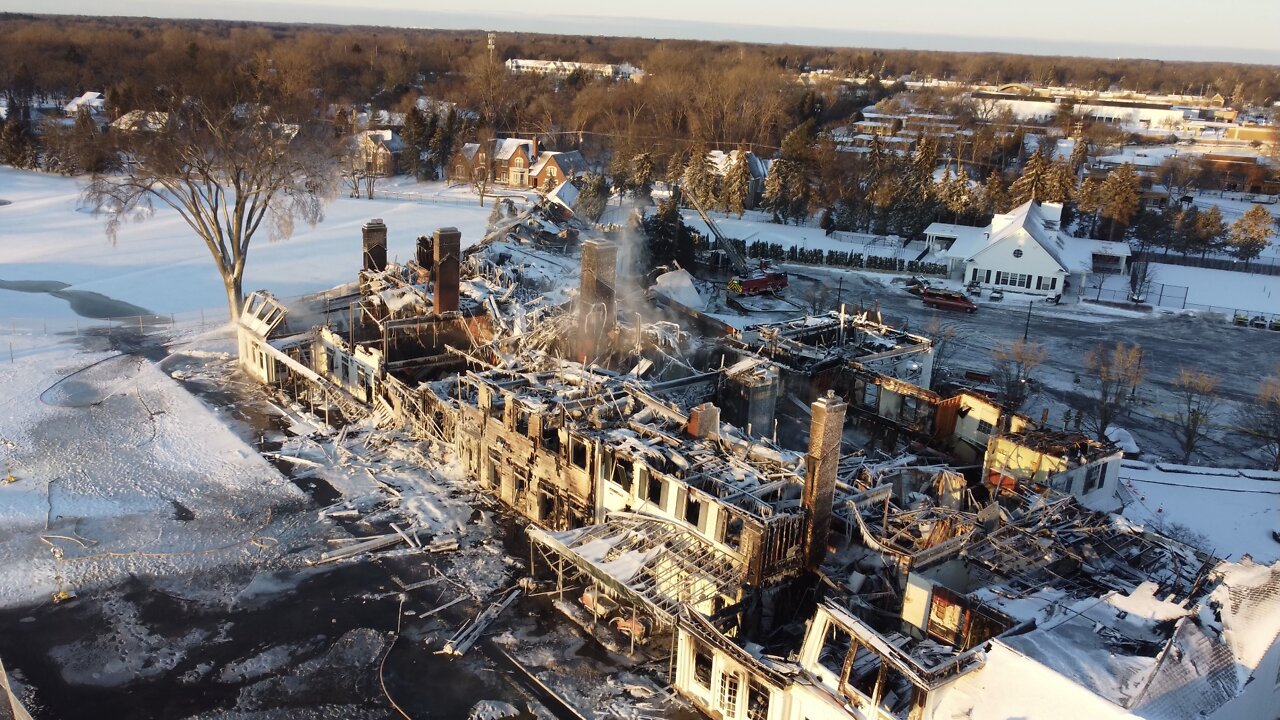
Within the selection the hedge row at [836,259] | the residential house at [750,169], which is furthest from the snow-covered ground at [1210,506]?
the residential house at [750,169]

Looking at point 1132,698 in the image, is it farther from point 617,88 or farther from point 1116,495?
point 617,88

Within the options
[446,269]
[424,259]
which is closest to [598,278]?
[446,269]

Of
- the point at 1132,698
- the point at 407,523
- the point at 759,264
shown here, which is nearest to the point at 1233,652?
the point at 1132,698

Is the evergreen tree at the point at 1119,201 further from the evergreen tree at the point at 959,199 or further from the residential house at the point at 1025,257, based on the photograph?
the evergreen tree at the point at 959,199

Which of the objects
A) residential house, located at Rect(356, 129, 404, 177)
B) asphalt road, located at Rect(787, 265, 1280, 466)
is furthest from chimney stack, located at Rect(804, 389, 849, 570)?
residential house, located at Rect(356, 129, 404, 177)

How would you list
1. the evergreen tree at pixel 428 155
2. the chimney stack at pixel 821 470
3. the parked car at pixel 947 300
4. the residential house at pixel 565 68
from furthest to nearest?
1. the residential house at pixel 565 68
2. the evergreen tree at pixel 428 155
3. the parked car at pixel 947 300
4. the chimney stack at pixel 821 470

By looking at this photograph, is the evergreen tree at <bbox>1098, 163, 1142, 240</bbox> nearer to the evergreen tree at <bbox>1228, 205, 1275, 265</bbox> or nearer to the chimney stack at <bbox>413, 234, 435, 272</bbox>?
the evergreen tree at <bbox>1228, 205, 1275, 265</bbox>

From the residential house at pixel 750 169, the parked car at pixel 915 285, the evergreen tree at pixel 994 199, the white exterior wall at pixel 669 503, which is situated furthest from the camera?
the residential house at pixel 750 169
